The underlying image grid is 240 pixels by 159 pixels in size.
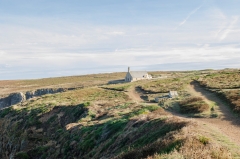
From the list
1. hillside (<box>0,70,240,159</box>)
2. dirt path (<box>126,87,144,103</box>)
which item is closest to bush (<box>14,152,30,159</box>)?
hillside (<box>0,70,240,159</box>)

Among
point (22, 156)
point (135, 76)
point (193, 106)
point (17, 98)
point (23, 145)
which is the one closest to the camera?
point (22, 156)

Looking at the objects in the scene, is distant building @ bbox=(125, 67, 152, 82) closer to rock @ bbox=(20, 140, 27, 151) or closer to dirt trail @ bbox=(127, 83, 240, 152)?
dirt trail @ bbox=(127, 83, 240, 152)

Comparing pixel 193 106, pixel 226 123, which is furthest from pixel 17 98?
pixel 226 123

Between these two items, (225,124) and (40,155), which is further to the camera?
(40,155)

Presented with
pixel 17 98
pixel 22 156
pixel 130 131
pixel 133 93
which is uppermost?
pixel 130 131

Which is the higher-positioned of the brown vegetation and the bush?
the brown vegetation

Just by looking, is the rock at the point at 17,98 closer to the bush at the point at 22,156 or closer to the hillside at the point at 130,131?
the hillside at the point at 130,131

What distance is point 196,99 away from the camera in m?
32.5

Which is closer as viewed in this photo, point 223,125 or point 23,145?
point 223,125

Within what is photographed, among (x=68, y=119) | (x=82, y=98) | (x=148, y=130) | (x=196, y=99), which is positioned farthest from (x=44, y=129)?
(x=148, y=130)

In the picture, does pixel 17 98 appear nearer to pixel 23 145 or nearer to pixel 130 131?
pixel 23 145

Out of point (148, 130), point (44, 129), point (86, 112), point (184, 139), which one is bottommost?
point (44, 129)

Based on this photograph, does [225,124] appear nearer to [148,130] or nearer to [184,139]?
[148,130]

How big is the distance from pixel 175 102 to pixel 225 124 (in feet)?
45.2
